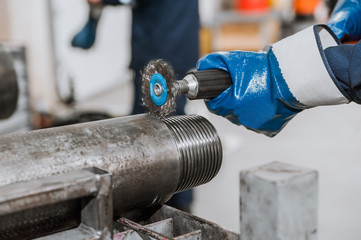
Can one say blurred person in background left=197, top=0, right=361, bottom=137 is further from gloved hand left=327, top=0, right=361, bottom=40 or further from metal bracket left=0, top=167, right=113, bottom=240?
metal bracket left=0, top=167, right=113, bottom=240

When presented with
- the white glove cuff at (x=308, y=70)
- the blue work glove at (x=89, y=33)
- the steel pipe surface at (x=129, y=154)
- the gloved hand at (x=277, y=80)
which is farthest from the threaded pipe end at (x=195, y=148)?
the blue work glove at (x=89, y=33)

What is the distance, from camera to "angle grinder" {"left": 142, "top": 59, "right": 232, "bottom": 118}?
3.31 ft

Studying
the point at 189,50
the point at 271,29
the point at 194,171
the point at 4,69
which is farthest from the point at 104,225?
the point at 271,29

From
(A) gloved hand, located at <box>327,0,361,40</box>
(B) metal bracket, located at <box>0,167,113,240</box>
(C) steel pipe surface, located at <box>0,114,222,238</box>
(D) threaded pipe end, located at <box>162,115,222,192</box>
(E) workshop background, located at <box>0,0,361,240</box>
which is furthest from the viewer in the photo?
(E) workshop background, located at <box>0,0,361,240</box>

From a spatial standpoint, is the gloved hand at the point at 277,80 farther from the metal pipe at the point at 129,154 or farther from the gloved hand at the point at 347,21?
the gloved hand at the point at 347,21

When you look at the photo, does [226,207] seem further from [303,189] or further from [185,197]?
[303,189]

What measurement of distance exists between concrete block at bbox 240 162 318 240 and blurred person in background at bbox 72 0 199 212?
154 centimetres

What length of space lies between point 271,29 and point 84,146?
23.0ft

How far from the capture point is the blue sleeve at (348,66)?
99cm

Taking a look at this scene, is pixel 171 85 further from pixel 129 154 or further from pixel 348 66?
pixel 348 66

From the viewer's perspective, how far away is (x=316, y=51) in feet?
3.35

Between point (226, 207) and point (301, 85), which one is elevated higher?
point (301, 85)

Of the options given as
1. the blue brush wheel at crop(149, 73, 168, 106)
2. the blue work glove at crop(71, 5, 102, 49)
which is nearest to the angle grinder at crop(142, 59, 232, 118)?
the blue brush wheel at crop(149, 73, 168, 106)

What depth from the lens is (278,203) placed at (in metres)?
0.67
